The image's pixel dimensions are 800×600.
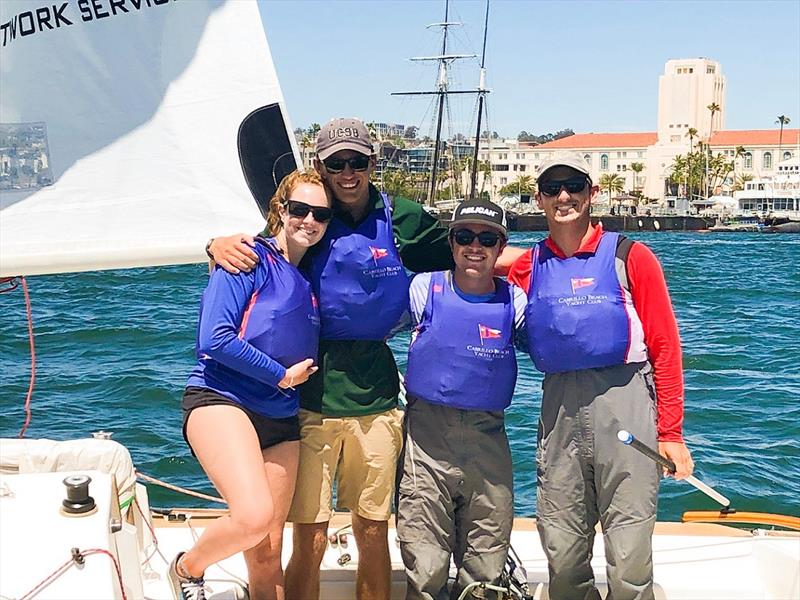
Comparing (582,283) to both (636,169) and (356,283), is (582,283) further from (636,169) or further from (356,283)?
(636,169)

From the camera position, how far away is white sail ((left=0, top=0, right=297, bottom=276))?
3307mm

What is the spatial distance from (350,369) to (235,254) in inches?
19.7

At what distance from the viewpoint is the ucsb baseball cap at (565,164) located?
294cm

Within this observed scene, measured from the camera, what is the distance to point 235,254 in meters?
2.88

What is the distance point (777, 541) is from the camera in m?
3.63

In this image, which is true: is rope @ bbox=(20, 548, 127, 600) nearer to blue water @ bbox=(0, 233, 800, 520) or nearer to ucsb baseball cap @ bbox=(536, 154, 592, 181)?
ucsb baseball cap @ bbox=(536, 154, 592, 181)

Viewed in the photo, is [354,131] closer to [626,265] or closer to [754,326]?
[626,265]

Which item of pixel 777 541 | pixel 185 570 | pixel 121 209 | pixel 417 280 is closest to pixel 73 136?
pixel 121 209

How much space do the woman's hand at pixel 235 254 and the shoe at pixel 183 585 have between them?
87 centimetres

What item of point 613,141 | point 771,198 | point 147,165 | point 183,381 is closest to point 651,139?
point 613,141

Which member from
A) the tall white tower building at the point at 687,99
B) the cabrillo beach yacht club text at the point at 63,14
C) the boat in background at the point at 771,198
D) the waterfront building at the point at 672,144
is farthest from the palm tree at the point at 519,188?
the cabrillo beach yacht club text at the point at 63,14

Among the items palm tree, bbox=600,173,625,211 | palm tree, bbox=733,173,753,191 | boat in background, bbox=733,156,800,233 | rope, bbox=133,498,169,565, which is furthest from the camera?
palm tree, bbox=600,173,625,211

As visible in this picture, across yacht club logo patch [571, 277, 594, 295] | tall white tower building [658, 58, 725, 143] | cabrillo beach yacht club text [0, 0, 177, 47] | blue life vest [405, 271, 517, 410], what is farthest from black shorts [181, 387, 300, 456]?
tall white tower building [658, 58, 725, 143]

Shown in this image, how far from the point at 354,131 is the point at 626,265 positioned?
905 mm
